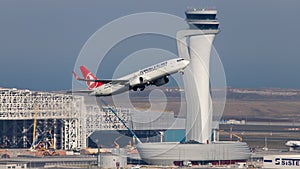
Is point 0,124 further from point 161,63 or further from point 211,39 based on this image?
point 161,63

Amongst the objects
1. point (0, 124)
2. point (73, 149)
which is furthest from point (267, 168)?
point (0, 124)

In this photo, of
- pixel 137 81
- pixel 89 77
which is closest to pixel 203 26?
pixel 89 77

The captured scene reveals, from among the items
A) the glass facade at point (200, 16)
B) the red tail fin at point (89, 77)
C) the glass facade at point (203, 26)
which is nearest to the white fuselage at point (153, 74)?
the red tail fin at point (89, 77)

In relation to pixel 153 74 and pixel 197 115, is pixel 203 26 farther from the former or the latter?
pixel 153 74

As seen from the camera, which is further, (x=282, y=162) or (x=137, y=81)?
(x=282, y=162)

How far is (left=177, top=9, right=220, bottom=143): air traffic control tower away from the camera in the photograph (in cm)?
18012

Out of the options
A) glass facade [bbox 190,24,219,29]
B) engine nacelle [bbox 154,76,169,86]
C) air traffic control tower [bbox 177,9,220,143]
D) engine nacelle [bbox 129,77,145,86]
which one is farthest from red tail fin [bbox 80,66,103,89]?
glass facade [bbox 190,24,219,29]

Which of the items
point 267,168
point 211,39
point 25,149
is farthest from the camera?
point 25,149

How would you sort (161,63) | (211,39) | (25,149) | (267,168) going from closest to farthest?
(161,63) → (267,168) → (211,39) → (25,149)

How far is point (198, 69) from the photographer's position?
18038cm

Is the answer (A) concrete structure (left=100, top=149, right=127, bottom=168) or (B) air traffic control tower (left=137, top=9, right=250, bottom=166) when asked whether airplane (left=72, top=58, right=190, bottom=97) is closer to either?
(A) concrete structure (left=100, top=149, right=127, bottom=168)

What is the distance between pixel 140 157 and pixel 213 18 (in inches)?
1243

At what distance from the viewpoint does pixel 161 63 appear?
3789 inches

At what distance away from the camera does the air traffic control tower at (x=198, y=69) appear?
591 feet
